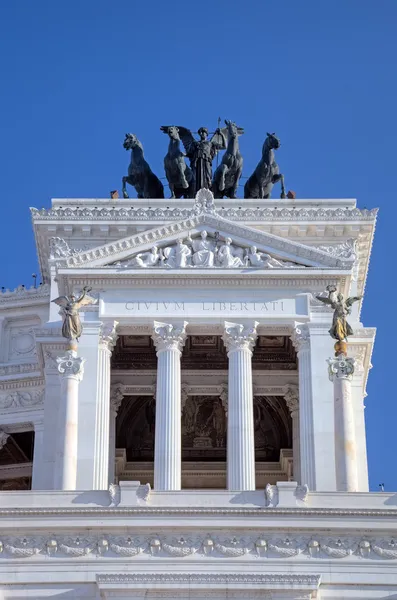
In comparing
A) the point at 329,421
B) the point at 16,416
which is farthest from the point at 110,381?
the point at 329,421

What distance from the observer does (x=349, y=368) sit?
62375mm

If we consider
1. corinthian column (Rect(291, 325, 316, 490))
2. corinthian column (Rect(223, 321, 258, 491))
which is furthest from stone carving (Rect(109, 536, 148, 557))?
corinthian column (Rect(291, 325, 316, 490))

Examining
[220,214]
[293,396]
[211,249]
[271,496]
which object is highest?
[220,214]

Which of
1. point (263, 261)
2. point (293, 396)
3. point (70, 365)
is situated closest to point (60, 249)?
point (263, 261)

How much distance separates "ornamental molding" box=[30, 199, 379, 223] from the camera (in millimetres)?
77312

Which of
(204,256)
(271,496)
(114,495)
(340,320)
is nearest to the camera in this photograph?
(271,496)

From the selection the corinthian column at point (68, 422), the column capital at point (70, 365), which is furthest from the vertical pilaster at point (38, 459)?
the column capital at point (70, 365)

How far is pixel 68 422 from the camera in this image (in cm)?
6494

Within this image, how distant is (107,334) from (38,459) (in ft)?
23.3

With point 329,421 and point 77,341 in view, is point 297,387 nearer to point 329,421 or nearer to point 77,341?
point 329,421

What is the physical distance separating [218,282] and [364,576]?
2163 cm

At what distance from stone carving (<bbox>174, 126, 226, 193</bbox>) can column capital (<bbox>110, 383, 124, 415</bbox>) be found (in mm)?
11465

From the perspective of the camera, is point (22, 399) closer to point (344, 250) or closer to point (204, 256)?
point (204, 256)

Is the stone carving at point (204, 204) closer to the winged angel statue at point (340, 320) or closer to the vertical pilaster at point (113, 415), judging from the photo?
the vertical pilaster at point (113, 415)
